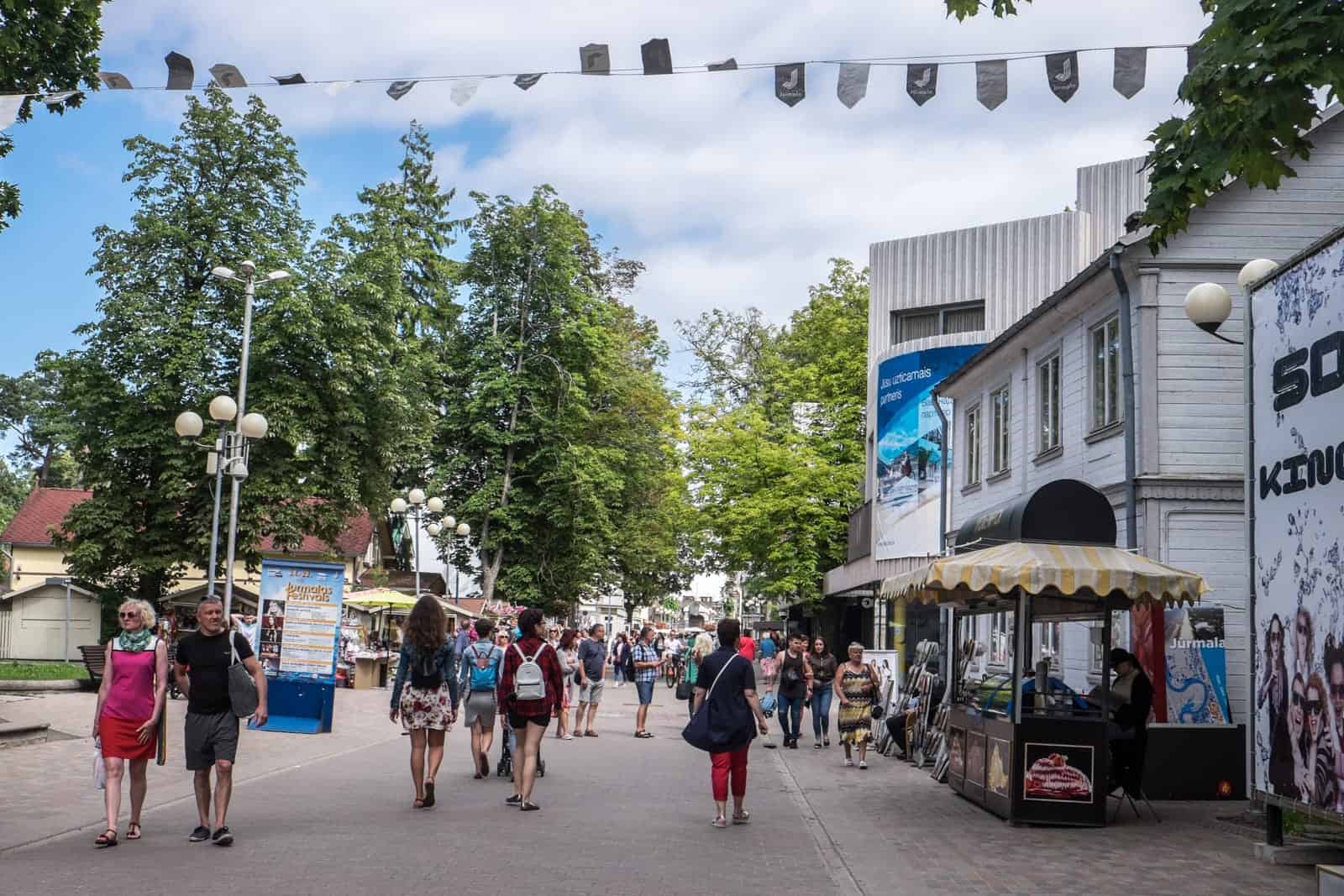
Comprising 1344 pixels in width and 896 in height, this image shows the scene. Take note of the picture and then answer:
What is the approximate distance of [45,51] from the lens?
17.3 metres

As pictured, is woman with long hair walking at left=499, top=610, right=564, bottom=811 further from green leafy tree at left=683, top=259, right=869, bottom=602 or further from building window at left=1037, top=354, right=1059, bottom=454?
green leafy tree at left=683, top=259, right=869, bottom=602

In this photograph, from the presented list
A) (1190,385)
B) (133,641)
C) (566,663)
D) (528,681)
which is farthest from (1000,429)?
(133,641)

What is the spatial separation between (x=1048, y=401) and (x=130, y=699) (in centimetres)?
1469

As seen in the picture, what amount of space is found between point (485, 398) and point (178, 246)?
1423 centimetres

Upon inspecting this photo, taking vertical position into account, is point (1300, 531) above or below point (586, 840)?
above

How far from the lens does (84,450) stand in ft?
115

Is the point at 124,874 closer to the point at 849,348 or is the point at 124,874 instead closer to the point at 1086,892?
the point at 1086,892

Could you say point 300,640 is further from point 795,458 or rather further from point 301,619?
point 795,458

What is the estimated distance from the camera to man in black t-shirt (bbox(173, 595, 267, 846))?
9.74m

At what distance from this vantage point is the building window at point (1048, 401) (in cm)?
2048

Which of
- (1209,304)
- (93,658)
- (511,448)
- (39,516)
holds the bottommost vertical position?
(93,658)

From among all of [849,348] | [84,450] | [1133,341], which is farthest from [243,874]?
[849,348]

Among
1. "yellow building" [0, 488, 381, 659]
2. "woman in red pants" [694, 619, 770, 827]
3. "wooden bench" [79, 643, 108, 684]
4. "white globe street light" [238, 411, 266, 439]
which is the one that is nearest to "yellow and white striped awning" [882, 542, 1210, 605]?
"woman in red pants" [694, 619, 770, 827]

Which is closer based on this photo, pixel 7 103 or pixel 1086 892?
pixel 1086 892
